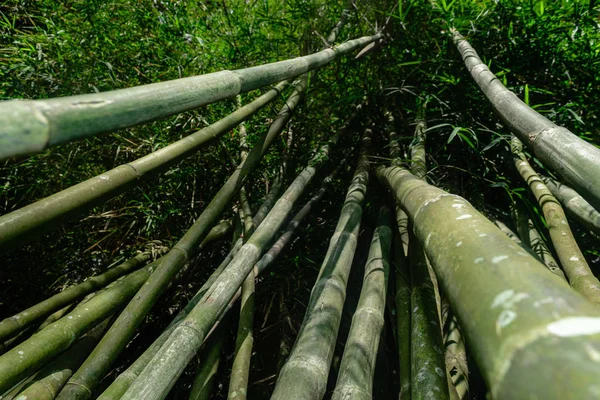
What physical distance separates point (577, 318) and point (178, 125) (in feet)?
6.33

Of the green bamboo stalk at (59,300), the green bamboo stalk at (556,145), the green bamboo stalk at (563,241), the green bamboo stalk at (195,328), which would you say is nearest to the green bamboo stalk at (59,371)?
the green bamboo stalk at (59,300)

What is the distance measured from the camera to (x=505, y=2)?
1.75m

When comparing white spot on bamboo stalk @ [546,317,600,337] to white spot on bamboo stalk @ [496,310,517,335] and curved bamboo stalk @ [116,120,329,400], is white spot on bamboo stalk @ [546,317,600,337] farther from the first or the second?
curved bamboo stalk @ [116,120,329,400]

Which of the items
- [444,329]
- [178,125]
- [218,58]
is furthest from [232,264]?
[218,58]

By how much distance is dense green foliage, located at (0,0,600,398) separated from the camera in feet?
5.70

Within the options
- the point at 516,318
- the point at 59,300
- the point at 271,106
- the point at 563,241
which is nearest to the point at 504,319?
the point at 516,318

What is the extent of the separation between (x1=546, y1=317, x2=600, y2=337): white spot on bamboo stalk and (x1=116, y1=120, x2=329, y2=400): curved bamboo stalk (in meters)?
0.71

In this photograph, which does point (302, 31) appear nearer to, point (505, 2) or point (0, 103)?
point (505, 2)

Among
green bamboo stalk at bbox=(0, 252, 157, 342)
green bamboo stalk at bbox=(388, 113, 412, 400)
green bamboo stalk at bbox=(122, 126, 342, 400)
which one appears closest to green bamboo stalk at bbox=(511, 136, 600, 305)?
green bamboo stalk at bbox=(388, 113, 412, 400)

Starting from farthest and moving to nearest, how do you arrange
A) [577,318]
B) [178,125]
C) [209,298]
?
1. [178,125]
2. [209,298]
3. [577,318]

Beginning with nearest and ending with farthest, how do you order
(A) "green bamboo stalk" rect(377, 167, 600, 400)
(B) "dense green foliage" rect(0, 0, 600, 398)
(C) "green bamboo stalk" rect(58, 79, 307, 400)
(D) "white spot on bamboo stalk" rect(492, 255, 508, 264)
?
1. (A) "green bamboo stalk" rect(377, 167, 600, 400)
2. (D) "white spot on bamboo stalk" rect(492, 255, 508, 264)
3. (C) "green bamboo stalk" rect(58, 79, 307, 400)
4. (B) "dense green foliage" rect(0, 0, 600, 398)

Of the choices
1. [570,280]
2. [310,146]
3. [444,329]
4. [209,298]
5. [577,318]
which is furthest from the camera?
[310,146]

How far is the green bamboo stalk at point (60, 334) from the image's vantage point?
95cm

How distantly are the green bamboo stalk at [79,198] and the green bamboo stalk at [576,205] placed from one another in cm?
124
